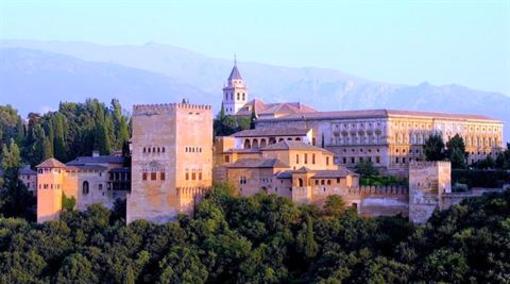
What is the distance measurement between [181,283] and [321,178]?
6.19 m

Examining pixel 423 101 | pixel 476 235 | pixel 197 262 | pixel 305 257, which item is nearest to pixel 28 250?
pixel 197 262

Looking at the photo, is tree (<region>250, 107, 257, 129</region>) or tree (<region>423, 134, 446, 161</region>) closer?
tree (<region>423, 134, 446, 161</region>)

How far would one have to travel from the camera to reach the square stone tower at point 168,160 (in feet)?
128

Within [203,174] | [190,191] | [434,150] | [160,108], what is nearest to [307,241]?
[190,191]

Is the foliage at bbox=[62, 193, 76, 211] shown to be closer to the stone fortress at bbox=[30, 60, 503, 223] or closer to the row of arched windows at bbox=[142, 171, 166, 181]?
the stone fortress at bbox=[30, 60, 503, 223]

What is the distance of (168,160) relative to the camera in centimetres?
3912

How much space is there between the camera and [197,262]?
36.0m

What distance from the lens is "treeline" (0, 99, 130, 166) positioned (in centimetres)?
4925

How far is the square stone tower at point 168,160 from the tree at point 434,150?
976 cm

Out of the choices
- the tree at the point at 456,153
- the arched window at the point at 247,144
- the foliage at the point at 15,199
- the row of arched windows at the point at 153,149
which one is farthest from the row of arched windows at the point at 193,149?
the tree at the point at 456,153

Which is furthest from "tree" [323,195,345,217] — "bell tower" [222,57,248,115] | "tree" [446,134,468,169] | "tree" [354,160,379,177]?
"bell tower" [222,57,248,115]

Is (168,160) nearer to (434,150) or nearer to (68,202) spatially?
(68,202)

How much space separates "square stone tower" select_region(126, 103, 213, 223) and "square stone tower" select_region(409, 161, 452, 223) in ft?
26.0

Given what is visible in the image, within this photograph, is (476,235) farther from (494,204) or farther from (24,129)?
(24,129)
